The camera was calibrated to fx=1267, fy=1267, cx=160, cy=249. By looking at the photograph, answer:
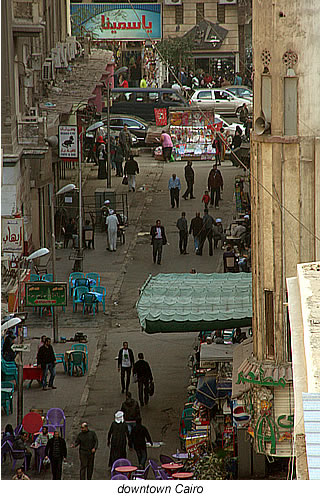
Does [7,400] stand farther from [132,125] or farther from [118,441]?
[132,125]

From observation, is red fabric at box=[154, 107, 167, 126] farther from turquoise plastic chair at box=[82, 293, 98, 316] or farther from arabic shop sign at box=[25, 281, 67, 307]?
arabic shop sign at box=[25, 281, 67, 307]

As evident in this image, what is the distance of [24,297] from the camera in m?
24.1

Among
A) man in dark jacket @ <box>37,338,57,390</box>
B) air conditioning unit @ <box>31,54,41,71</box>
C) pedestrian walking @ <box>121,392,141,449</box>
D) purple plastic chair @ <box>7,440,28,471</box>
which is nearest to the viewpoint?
purple plastic chair @ <box>7,440,28,471</box>

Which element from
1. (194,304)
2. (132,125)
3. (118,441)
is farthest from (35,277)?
(132,125)

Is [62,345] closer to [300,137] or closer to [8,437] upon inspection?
[8,437]

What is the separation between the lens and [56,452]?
738 inches

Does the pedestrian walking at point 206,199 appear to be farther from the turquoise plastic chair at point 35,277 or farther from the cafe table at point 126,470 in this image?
the cafe table at point 126,470

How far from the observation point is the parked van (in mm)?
51750

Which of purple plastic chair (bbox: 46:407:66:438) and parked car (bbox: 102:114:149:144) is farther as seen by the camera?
parked car (bbox: 102:114:149:144)

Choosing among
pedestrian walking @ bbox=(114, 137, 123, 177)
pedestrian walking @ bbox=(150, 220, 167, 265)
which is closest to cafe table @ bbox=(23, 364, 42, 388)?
pedestrian walking @ bbox=(150, 220, 167, 265)

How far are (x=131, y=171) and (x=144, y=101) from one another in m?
11.7

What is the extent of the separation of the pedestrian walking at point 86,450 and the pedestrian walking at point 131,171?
2237 cm

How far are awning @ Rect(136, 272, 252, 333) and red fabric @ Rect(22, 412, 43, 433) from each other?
2288 millimetres
